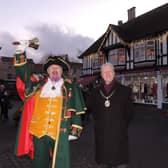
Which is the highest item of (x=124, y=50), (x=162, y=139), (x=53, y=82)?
(x=124, y=50)

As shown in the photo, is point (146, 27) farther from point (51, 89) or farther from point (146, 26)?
point (51, 89)

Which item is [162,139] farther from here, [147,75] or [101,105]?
[147,75]

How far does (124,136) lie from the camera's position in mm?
3479

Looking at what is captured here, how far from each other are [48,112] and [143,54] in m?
20.4

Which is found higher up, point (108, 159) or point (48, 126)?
point (48, 126)

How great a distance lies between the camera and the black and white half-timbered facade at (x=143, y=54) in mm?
20422

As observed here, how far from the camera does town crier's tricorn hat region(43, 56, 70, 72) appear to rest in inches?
139

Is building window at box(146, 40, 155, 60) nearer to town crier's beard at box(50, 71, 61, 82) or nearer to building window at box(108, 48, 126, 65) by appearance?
building window at box(108, 48, 126, 65)

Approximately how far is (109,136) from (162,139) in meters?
5.15

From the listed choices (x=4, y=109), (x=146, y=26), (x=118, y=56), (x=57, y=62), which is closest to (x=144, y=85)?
(x=118, y=56)

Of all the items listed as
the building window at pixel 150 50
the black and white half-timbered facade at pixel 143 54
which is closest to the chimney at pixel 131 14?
the black and white half-timbered facade at pixel 143 54

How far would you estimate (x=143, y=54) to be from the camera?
22.8m

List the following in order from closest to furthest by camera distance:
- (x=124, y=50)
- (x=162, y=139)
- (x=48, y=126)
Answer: (x=48, y=126) → (x=162, y=139) → (x=124, y=50)

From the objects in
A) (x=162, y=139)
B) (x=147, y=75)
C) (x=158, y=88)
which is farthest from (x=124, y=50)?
(x=162, y=139)
